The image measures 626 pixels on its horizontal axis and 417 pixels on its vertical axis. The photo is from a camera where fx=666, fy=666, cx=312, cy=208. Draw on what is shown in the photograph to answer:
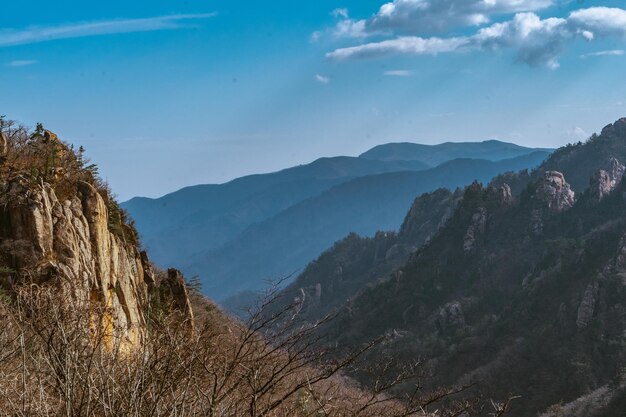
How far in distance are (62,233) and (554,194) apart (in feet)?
399

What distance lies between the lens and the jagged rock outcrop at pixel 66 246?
20156 mm

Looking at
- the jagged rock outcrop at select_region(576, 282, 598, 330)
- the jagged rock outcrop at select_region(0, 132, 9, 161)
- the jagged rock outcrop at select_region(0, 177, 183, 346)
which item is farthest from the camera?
the jagged rock outcrop at select_region(576, 282, 598, 330)

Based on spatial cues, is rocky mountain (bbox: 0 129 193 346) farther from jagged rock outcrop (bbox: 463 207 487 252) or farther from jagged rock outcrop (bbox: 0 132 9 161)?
jagged rock outcrop (bbox: 463 207 487 252)

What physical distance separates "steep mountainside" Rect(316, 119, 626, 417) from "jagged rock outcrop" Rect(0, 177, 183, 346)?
44.0 m

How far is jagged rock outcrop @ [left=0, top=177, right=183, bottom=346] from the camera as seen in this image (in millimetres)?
20156

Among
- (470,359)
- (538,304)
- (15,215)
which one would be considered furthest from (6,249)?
(538,304)

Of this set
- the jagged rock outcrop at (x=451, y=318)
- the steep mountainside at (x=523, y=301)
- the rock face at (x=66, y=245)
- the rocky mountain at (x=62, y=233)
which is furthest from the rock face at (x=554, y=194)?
the rock face at (x=66, y=245)

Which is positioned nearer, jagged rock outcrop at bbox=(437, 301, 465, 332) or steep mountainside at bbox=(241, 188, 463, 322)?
jagged rock outcrop at bbox=(437, 301, 465, 332)

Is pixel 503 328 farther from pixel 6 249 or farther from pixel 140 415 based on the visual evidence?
pixel 140 415

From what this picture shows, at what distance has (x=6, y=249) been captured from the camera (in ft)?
66.8

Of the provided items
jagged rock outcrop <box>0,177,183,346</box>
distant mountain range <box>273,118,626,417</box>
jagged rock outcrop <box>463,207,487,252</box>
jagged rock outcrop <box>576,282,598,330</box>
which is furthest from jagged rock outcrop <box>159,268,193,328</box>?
jagged rock outcrop <box>463,207,487,252</box>

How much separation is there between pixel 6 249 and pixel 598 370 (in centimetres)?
7592

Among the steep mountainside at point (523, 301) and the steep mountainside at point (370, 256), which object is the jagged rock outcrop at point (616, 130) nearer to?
the steep mountainside at point (523, 301)

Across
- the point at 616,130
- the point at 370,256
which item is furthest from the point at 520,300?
the point at 616,130
